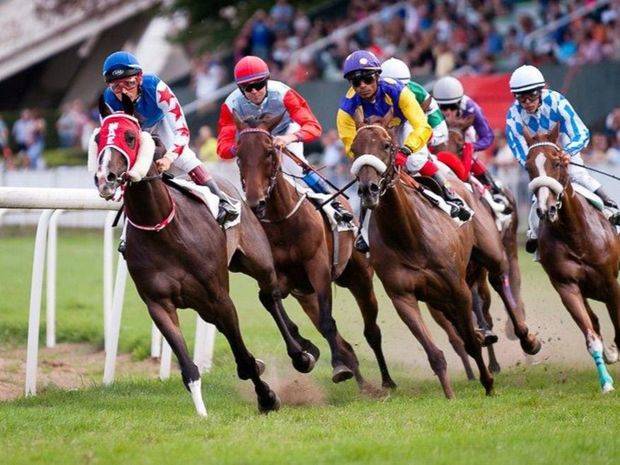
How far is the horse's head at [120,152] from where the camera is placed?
24.7ft

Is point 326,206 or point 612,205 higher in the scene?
point 326,206

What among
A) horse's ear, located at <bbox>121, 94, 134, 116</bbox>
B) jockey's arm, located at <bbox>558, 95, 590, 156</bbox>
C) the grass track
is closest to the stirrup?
the grass track

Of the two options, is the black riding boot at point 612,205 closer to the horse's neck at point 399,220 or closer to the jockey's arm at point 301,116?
the horse's neck at point 399,220

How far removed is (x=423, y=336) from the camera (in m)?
8.93

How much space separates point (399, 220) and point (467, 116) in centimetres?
293

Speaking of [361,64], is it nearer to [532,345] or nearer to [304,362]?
[304,362]

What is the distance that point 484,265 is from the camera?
10750mm

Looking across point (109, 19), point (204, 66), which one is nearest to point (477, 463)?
point (204, 66)

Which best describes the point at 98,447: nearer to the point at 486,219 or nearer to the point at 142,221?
the point at 142,221

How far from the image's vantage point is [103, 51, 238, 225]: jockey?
8.32 m

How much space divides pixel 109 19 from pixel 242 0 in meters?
4.35

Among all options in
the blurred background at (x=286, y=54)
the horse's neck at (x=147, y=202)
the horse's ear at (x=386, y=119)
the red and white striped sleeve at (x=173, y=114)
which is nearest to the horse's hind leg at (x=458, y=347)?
the horse's ear at (x=386, y=119)

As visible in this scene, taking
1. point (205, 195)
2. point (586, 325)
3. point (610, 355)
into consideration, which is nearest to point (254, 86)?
point (205, 195)

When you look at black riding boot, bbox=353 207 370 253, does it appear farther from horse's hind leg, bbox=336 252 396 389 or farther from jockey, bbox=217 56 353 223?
horse's hind leg, bbox=336 252 396 389
